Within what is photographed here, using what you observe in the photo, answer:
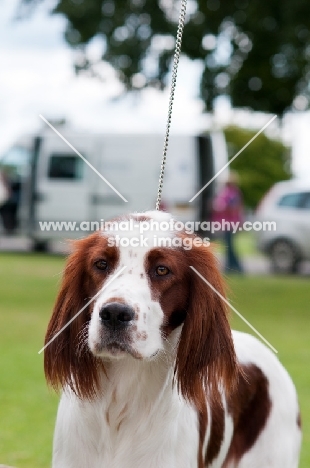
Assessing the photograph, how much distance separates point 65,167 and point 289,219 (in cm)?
629

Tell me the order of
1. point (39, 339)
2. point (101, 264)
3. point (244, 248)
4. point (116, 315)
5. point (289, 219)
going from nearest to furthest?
point (116, 315)
point (101, 264)
point (39, 339)
point (289, 219)
point (244, 248)

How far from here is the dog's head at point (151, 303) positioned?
2.89m

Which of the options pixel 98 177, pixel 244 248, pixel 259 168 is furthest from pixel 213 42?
pixel 259 168

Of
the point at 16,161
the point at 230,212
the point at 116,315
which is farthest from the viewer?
the point at 16,161

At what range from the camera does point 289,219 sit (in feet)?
60.7

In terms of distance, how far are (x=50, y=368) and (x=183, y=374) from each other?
520mm

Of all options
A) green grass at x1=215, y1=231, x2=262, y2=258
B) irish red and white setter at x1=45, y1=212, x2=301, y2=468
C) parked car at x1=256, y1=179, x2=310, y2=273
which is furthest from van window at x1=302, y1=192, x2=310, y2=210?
irish red and white setter at x1=45, y1=212, x2=301, y2=468

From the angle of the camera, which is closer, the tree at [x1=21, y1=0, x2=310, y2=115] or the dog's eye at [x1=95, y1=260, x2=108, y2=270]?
the dog's eye at [x1=95, y1=260, x2=108, y2=270]

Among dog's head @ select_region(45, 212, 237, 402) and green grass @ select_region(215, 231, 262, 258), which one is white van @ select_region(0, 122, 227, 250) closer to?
green grass @ select_region(215, 231, 262, 258)

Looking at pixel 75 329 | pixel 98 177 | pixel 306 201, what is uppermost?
pixel 98 177

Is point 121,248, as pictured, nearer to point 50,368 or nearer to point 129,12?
point 50,368

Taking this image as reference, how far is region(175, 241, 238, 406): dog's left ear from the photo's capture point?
9.89 ft

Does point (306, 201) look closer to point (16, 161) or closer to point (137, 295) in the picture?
point (16, 161)

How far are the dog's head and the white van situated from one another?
1576cm
